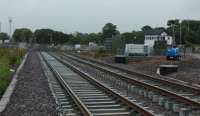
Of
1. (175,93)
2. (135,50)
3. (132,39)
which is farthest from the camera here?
(132,39)

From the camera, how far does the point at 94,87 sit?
19453 mm

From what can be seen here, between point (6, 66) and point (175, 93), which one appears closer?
point (175, 93)

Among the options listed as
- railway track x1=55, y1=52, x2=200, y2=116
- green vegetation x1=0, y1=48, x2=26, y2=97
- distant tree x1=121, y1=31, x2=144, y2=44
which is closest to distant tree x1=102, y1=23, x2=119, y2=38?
distant tree x1=121, y1=31, x2=144, y2=44

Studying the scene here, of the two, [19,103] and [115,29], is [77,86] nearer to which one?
[19,103]

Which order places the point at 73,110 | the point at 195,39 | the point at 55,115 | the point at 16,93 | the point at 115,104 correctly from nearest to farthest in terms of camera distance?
1. the point at 55,115
2. the point at 73,110
3. the point at 115,104
4. the point at 16,93
5. the point at 195,39

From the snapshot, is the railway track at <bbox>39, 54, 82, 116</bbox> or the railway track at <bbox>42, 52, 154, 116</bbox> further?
the railway track at <bbox>39, 54, 82, 116</bbox>

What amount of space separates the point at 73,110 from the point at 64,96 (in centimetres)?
363

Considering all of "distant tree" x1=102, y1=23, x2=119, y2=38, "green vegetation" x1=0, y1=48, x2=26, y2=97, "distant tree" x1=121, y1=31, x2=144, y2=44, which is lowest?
"green vegetation" x1=0, y1=48, x2=26, y2=97

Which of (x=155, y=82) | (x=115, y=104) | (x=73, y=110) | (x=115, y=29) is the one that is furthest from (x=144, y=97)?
(x=115, y=29)

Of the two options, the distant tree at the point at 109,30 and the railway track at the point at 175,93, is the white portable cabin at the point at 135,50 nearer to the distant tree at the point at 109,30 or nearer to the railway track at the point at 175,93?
the railway track at the point at 175,93

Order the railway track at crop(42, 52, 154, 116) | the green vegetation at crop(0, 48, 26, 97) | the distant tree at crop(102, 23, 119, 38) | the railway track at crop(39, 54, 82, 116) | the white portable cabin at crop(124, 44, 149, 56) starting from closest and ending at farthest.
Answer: the railway track at crop(42, 52, 154, 116), the railway track at crop(39, 54, 82, 116), the green vegetation at crop(0, 48, 26, 97), the white portable cabin at crop(124, 44, 149, 56), the distant tree at crop(102, 23, 119, 38)

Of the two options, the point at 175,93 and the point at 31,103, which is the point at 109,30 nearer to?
the point at 175,93

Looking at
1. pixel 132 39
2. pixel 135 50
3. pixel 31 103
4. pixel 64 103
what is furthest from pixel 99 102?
pixel 132 39

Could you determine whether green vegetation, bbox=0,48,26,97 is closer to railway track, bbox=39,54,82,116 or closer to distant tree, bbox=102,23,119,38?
railway track, bbox=39,54,82,116
